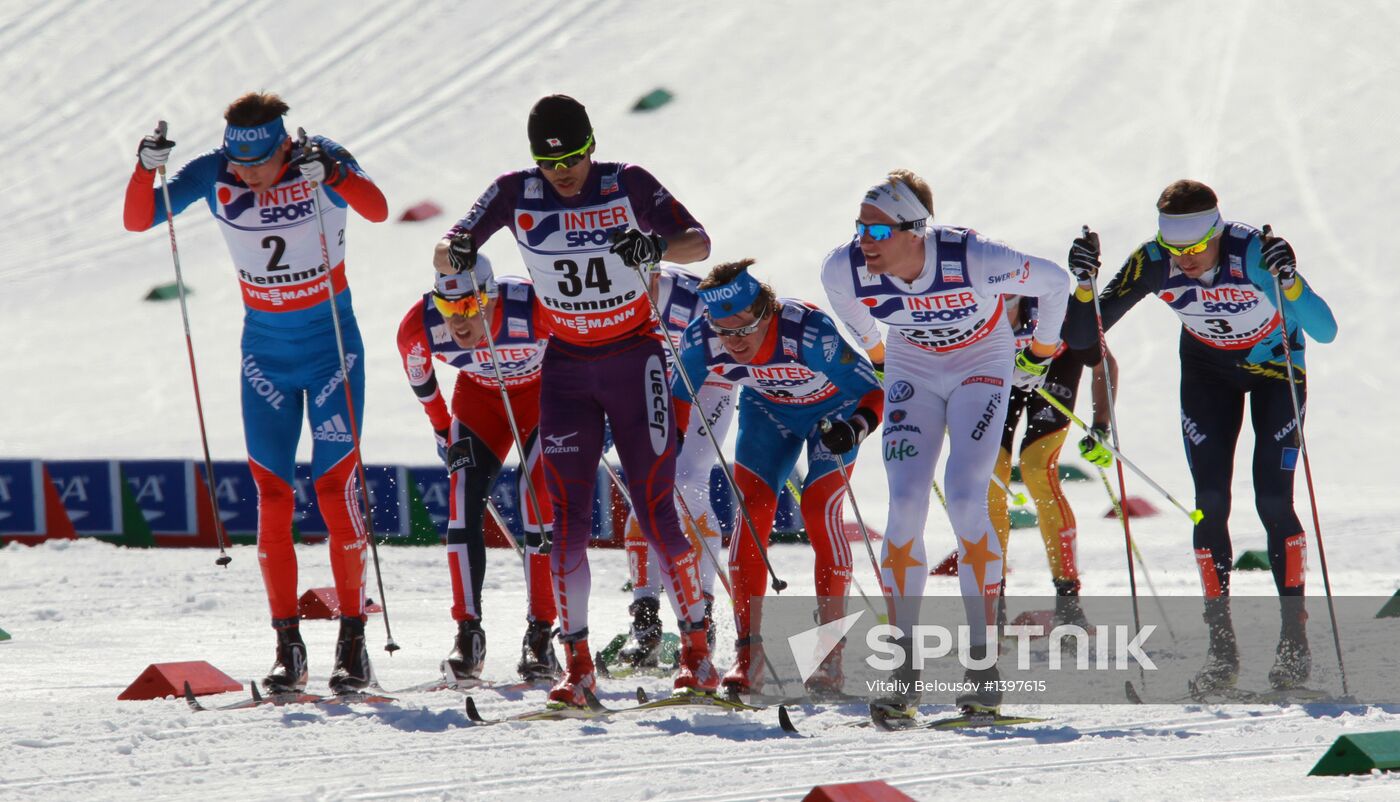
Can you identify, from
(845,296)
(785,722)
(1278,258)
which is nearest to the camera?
(785,722)

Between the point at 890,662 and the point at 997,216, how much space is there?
15539 millimetres

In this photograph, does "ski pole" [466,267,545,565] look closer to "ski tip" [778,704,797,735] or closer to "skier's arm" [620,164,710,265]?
"skier's arm" [620,164,710,265]

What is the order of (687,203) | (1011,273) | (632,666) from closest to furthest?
(1011,273)
(632,666)
(687,203)

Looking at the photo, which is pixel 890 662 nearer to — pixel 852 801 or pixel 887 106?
pixel 852 801

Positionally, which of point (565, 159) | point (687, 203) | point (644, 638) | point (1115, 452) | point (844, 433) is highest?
point (687, 203)

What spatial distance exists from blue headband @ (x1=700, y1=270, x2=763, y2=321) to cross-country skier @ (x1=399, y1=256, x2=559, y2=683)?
911 millimetres

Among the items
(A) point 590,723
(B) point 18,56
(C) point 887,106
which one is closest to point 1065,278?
(A) point 590,723

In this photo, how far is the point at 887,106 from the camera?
Result: 23500 mm

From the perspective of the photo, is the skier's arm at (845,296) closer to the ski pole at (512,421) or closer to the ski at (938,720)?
the ski pole at (512,421)

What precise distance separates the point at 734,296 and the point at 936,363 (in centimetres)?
82

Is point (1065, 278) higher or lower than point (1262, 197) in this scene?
lower

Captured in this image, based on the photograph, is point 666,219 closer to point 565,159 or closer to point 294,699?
point 565,159

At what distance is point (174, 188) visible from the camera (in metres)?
6.07

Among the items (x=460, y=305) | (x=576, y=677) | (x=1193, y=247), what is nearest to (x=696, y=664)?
(x=576, y=677)
